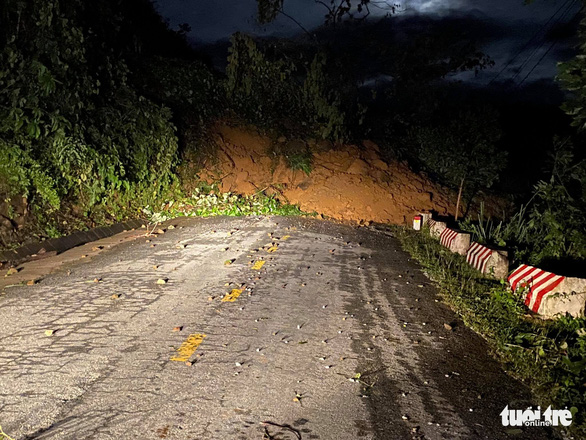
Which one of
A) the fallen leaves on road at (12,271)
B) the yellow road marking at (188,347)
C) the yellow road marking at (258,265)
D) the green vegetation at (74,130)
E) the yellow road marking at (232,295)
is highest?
the green vegetation at (74,130)

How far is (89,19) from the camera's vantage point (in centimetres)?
Answer: 1241

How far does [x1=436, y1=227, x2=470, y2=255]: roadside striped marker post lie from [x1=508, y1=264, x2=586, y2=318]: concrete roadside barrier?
124 inches

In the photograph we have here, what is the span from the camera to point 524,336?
5.44 m

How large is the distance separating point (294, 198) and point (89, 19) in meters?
7.80

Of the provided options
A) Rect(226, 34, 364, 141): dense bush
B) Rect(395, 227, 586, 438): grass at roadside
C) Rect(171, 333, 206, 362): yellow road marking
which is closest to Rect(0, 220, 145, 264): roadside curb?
Rect(171, 333, 206, 362): yellow road marking

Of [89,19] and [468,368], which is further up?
[89,19]

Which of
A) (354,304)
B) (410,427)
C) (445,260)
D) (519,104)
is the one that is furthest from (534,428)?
(519,104)

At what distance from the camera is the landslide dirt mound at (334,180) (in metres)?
15.6

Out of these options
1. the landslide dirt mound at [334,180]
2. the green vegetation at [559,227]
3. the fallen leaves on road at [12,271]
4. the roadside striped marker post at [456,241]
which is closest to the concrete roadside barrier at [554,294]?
the green vegetation at [559,227]

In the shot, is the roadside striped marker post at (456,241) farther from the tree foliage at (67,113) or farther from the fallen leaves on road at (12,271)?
the fallen leaves on road at (12,271)

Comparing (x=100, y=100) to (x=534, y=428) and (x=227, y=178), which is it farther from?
(x=534, y=428)

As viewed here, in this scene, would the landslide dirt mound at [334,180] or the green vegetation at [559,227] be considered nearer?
the green vegetation at [559,227]

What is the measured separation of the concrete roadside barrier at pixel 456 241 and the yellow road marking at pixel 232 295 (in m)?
5.45

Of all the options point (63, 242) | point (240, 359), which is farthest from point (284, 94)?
point (240, 359)
